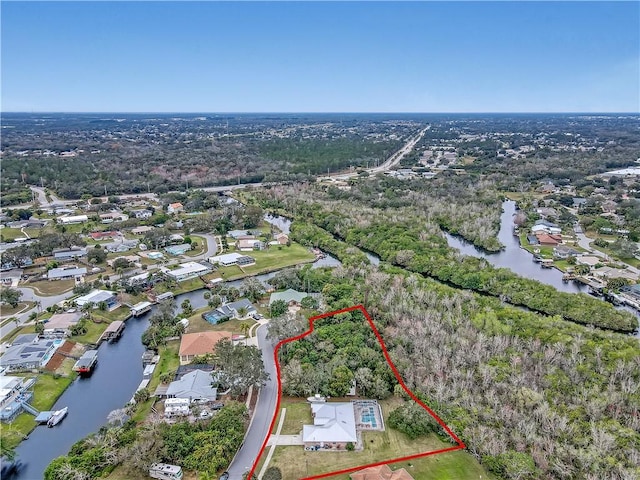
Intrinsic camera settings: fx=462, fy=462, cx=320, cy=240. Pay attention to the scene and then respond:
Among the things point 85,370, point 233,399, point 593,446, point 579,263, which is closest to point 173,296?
point 85,370


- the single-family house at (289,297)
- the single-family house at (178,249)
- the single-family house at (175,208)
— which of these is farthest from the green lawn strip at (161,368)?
the single-family house at (175,208)

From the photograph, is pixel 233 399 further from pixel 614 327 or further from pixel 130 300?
pixel 614 327

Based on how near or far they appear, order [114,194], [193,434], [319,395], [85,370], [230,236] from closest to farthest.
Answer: [193,434]
[319,395]
[85,370]
[230,236]
[114,194]

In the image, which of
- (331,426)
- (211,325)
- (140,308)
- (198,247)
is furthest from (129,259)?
(331,426)

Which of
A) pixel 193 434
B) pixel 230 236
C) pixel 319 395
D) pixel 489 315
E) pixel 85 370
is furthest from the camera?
pixel 230 236

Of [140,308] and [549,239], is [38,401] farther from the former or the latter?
[549,239]

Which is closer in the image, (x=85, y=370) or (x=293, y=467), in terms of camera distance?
(x=293, y=467)

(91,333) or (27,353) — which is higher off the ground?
(27,353)
